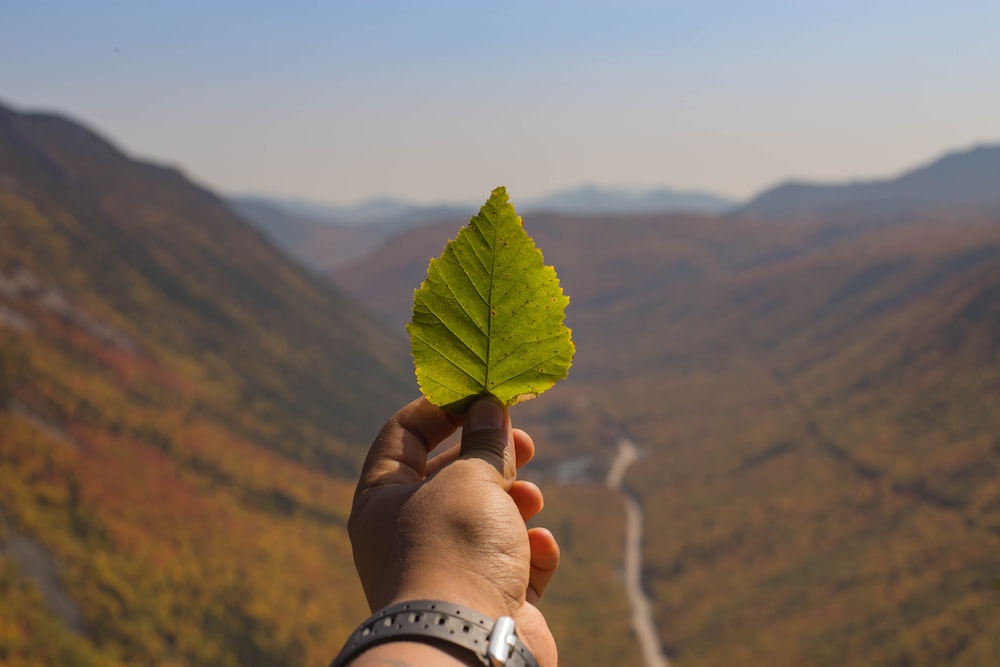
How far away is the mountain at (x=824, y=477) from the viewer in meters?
66.0

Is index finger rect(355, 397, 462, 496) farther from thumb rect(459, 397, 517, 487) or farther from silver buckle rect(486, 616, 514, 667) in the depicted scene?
silver buckle rect(486, 616, 514, 667)

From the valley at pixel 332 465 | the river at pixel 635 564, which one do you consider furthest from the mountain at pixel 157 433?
the river at pixel 635 564

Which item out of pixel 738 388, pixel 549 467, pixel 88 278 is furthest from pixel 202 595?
pixel 738 388

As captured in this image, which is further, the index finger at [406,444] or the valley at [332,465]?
the valley at [332,465]

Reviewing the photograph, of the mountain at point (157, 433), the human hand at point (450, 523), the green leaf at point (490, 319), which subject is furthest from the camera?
the mountain at point (157, 433)

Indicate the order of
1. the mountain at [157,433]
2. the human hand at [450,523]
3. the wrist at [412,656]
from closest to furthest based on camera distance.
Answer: the wrist at [412,656]
the human hand at [450,523]
the mountain at [157,433]

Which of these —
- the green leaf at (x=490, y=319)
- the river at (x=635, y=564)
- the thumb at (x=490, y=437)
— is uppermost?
the green leaf at (x=490, y=319)

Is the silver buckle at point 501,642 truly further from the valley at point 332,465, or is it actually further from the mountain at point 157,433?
the valley at point 332,465

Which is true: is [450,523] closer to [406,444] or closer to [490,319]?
[406,444]

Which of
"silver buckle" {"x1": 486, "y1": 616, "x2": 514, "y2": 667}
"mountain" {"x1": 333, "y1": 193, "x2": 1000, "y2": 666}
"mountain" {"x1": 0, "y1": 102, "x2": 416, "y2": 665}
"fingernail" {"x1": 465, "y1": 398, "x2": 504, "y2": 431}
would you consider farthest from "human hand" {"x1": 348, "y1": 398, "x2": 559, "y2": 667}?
"mountain" {"x1": 333, "y1": 193, "x2": 1000, "y2": 666}

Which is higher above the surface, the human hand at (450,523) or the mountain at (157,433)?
the human hand at (450,523)

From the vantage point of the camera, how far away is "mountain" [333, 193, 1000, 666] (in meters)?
66.0

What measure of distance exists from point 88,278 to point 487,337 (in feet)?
348

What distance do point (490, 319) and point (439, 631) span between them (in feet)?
3.92
